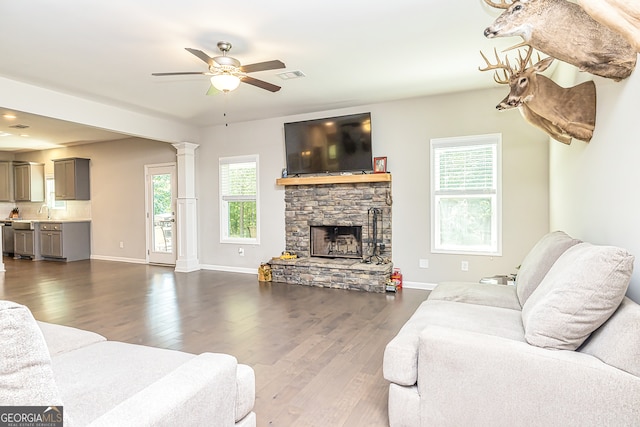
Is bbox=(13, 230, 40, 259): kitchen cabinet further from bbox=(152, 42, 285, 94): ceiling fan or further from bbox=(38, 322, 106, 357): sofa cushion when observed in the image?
bbox=(38, 322, 106, 357): sofa cushion

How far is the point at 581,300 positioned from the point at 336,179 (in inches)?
161

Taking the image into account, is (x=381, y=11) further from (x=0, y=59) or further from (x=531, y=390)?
(x=0, y=59)

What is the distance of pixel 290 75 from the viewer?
4.10 metres

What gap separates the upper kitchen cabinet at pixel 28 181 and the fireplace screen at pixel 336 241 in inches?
293

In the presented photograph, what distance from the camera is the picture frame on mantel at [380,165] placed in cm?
517

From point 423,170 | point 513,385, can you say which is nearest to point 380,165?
point 423,170

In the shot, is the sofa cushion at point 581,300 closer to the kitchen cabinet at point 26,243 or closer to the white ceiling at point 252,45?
the white ceiling at point 252,45

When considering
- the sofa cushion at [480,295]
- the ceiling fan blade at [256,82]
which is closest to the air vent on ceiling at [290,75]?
the ceiling fan blade at [256,82]

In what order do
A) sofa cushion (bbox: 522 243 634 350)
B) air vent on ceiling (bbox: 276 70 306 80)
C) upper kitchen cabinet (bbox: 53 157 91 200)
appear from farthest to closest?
upper kitchen cabinet (bbox: 53 157 91 200)
air vent on ceiling (bbox: 276 70 306 80)
sofa cushion (bbox: 522 243 634 350)

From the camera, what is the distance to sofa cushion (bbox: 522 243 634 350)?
1.43 m

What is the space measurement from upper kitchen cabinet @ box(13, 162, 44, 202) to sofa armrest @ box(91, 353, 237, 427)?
990 centimetres

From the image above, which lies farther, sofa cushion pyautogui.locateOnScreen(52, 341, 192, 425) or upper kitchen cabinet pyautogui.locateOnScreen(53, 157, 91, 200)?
upper kitchen cabinet pyautogui.locateOnScreen(53, 157, 91, 200)

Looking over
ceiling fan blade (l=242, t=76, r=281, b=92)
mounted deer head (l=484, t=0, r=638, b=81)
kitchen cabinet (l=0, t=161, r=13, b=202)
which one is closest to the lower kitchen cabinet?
kitchen cabinet (l=0, t=161, r=13, b=202)

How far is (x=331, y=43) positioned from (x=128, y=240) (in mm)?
6473
